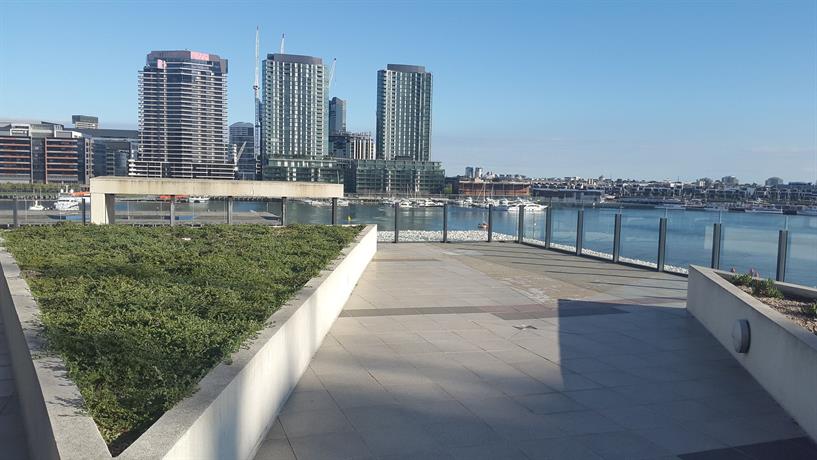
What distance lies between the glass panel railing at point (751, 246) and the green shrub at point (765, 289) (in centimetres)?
648

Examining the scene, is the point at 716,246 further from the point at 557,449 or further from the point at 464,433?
the point at 464,433

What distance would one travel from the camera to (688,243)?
55.8ft

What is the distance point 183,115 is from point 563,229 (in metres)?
162

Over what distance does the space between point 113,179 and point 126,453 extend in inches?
684

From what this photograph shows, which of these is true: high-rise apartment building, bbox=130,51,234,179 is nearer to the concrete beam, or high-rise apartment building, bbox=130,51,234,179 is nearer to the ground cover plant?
the concrete beam

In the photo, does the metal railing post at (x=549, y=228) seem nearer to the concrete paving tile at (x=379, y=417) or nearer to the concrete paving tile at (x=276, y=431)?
the concrete paving tile at (x=379, y=417)

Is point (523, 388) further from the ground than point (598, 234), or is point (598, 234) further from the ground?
point (598, 234)

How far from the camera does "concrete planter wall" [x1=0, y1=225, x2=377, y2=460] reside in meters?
3.09

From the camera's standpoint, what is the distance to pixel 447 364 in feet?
22.5

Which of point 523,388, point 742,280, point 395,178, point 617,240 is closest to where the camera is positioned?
point 523,388

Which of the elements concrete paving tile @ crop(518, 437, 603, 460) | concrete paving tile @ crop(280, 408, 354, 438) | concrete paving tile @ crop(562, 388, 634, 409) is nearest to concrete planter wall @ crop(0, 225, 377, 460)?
concrete paving tile @ crop(280, 408, 354, 438)

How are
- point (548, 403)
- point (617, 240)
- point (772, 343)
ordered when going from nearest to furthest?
point (548, 403), point (772, 343), point (617, 240)

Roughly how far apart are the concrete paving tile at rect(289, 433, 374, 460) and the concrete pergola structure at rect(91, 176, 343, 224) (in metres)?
15.5

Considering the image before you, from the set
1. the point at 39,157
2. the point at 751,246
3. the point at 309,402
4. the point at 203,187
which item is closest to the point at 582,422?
the point at 309,402
